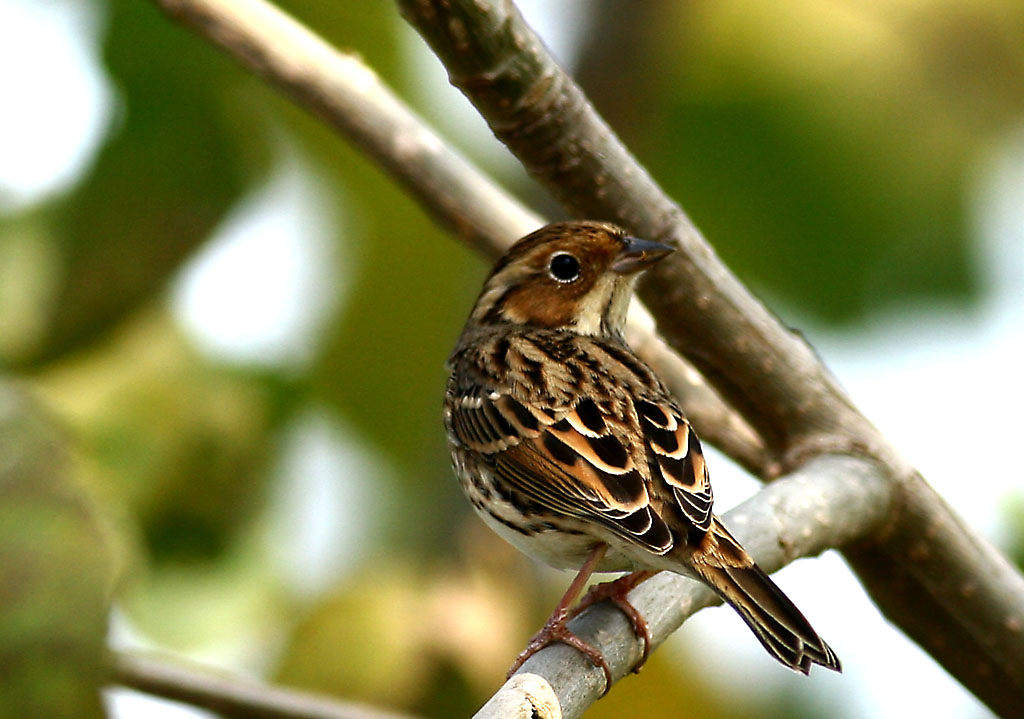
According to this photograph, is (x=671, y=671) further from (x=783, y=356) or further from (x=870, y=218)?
(x=870, y=218)

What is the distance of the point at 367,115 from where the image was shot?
3826 mm

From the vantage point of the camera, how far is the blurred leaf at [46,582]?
2.21 metres

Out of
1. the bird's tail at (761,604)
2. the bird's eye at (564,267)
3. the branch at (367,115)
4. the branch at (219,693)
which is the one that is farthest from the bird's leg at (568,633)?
the bird's eye at (564,267)

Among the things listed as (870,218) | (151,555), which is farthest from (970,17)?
(151,555)

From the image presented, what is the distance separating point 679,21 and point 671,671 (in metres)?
2.06

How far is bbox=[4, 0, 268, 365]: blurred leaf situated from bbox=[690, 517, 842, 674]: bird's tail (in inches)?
63.7

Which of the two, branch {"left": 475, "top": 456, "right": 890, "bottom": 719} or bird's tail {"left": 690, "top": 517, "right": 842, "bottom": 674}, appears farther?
bird's tail {"left": 690, "top": 517, "right": 842, "bottom": 674}

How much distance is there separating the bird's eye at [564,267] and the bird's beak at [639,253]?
0.37m

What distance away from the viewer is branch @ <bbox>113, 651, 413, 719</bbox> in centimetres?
330

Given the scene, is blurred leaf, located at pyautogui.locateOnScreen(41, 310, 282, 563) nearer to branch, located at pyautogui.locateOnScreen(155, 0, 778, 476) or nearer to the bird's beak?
branch, located at pyautogui.locateOnScreen(155, 0, 778, 476)

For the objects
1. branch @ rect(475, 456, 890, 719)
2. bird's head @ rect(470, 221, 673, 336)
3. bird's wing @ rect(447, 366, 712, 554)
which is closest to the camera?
branch @ rect(475, 456, 890, 719)

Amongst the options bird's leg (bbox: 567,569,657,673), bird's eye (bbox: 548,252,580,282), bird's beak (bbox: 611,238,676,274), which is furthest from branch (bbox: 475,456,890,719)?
bird's eye (bbox: 548,252,580,282)

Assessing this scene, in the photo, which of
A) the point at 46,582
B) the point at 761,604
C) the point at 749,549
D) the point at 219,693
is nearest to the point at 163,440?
the point at 219,693

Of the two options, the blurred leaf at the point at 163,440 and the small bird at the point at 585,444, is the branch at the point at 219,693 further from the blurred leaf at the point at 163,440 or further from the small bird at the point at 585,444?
the small bird at the point at 585,444
